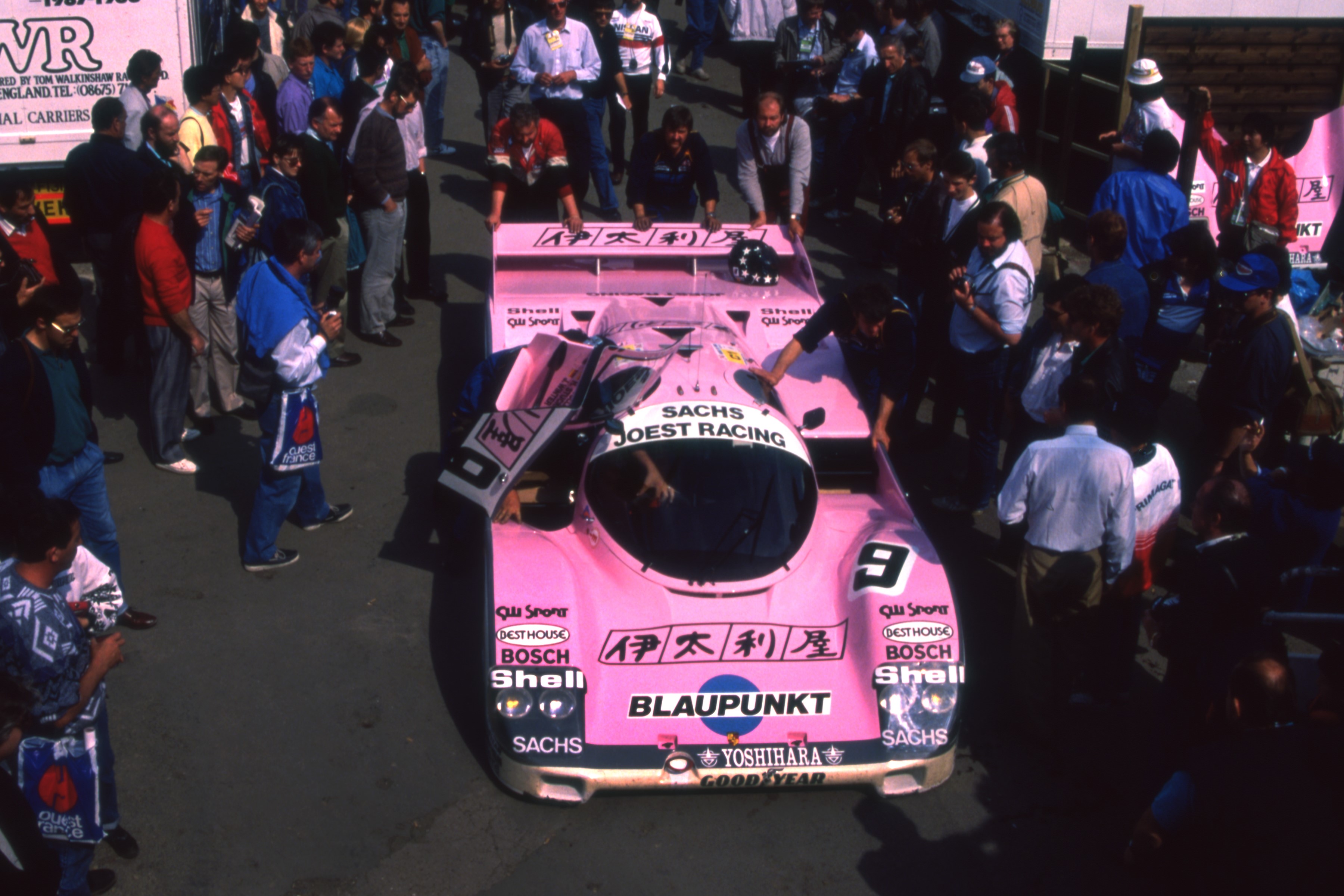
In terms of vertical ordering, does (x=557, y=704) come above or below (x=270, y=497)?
below

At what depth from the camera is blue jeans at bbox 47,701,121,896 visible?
3.89 meters

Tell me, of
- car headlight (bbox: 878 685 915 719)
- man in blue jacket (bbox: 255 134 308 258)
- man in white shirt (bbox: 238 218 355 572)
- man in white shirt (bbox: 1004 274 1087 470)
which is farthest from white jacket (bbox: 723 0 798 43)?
car headlight (bbox: 878 685 915 719)

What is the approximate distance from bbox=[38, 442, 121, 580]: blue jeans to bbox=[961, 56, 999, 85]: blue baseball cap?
770cm

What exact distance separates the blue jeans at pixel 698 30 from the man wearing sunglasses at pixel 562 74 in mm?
4369

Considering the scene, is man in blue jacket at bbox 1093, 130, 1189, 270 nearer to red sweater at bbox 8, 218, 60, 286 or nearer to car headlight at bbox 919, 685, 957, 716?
car headlight at bbox 919, 685, 957, 716

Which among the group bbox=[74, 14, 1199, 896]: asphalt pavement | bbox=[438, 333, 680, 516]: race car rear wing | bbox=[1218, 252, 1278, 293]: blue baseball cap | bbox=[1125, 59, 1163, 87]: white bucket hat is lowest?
bbox=[74, 14, 1199, 896]: asphalt pavement

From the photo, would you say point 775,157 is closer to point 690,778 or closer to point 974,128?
point 974,128

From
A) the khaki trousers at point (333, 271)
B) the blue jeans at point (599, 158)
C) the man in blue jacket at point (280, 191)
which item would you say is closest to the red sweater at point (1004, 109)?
the blue jeans at point (599, 158)

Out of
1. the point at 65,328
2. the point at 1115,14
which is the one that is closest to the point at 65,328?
the point at 65,328

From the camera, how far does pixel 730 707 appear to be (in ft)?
15.2

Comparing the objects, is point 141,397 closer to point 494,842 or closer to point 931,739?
point 494,842

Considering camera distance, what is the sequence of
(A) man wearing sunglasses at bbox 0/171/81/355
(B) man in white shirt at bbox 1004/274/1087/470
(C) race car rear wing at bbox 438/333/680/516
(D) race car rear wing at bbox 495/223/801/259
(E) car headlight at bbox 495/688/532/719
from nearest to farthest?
1. (E) car headlight at bbox 495/688/532/719
2. (C) race car rear wing at bbox 438/333/680/516
3. (B) man in white shirt at bbox 1004/274/1087/470
4. (A) man wearing sunglasses at bbox 0/171/81/355
5. (D) race car rear wing at bbox 495/223/801/259

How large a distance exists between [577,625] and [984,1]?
33.6 feet

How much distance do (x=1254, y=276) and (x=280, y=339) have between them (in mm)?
5146
